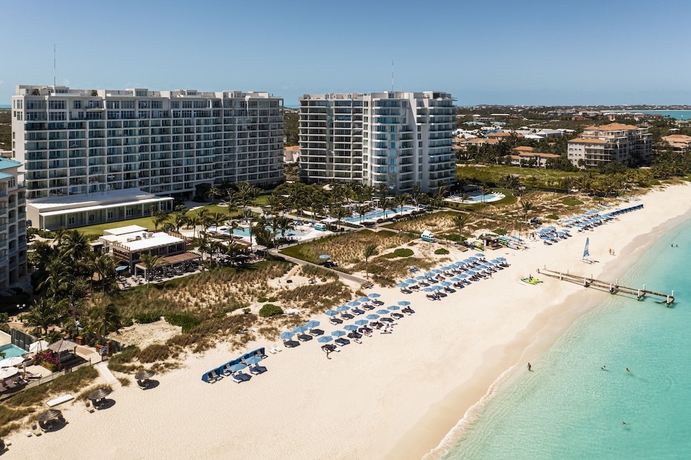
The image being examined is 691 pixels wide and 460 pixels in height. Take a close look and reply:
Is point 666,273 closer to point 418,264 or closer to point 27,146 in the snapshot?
point 418,264

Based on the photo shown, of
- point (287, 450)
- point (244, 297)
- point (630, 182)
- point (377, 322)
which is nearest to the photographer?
point (287, 450)

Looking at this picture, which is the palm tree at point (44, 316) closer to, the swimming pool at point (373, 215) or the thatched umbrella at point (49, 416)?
the thatched umbrella at point (49, 416)

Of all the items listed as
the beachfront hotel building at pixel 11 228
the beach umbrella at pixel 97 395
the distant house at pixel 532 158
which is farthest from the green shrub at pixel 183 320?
the distant house at pixel 532 158

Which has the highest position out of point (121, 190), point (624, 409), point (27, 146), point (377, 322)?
point (27, 146)

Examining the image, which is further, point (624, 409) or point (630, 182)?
point (630, 182)

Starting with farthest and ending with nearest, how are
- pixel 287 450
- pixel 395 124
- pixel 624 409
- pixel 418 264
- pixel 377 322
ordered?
pixel 395 124
pixel 418 264
pixel 377 322
pixel 624 409
pixel 287 450

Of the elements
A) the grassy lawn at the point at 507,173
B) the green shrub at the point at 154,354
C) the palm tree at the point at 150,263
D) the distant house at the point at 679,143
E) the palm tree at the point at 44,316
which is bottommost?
the green shrub at the point at 154,354

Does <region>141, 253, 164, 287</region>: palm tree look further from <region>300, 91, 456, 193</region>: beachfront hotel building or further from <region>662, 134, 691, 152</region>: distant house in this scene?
<region>662, 134, 691, 152</region>: distant house

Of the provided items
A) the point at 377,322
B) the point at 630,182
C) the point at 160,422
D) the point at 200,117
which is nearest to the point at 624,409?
the point at 377,322
